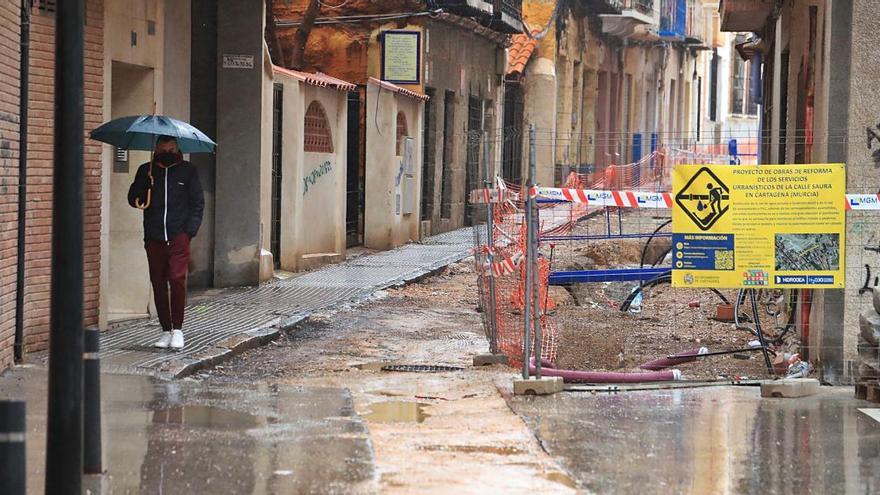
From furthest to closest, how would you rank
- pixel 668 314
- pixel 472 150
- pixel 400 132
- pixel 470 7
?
pixel 472 150 → pixel 470 7 → pixel 400 132 → pixel 668 314

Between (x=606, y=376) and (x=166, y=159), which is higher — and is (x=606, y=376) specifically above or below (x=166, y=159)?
below

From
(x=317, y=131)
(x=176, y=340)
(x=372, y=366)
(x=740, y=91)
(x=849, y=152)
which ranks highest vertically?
Result: (x=740, y=91)

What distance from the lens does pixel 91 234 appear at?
13.1m

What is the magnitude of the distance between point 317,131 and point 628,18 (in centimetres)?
2681

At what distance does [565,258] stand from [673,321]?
6456mm

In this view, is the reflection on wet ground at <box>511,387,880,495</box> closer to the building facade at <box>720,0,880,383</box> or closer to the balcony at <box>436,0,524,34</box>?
the building facade at <box>720,0,880,383</box>

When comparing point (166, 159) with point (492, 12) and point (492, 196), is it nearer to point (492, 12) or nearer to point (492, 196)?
point (492, 196)

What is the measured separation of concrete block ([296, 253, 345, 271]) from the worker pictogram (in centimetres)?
1002

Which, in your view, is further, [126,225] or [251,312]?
[251,312]

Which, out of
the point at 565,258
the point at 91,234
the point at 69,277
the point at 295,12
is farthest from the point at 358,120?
the point at 69,277

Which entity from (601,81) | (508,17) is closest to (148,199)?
(508,17)

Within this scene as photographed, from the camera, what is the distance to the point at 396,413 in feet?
32.3

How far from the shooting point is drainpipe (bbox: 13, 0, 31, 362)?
11312mm

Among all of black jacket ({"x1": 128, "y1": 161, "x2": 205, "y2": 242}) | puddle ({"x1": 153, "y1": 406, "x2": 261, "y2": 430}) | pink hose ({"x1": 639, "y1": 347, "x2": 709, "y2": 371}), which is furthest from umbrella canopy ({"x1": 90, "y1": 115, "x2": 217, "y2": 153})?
pink hose ({"x1": 639, "y1": 347, "x2": 709, "y2": 371})
